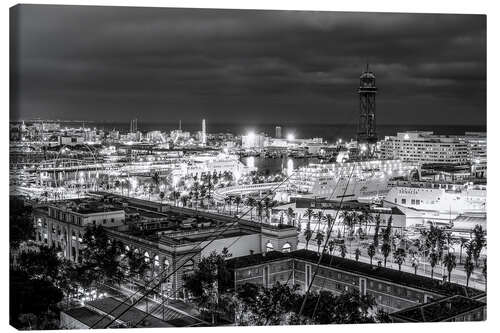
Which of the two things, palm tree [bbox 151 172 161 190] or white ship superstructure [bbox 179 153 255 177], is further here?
white ship superstructure [bbox 179 153 255 177]

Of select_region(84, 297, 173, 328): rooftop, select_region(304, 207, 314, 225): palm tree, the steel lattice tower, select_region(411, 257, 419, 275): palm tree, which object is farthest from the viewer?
select_region(304, 207, 314, 225): palm tree

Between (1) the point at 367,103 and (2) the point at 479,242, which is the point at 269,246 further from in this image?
(2) the point at 479,242

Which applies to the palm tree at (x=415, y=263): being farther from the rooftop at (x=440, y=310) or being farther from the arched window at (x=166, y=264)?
the arched window at (x=166, y=264)

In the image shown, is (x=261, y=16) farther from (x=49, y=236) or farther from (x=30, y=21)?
(x=49, y=236)

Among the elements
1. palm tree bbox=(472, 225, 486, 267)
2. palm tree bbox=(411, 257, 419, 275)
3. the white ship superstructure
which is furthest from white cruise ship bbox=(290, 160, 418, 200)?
palm tree bbox=(472, 225, 486, 267)

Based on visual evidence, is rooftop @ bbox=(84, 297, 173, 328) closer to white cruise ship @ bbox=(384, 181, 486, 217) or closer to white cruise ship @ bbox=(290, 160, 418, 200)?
white cruise ship @ bbox=(384, 181, 486, 217)

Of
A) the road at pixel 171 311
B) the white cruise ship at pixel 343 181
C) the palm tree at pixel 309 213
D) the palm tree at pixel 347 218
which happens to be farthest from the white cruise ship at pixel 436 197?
the road at pixel 171 311

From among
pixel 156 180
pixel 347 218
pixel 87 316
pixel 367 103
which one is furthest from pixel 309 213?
pixel 156 180
